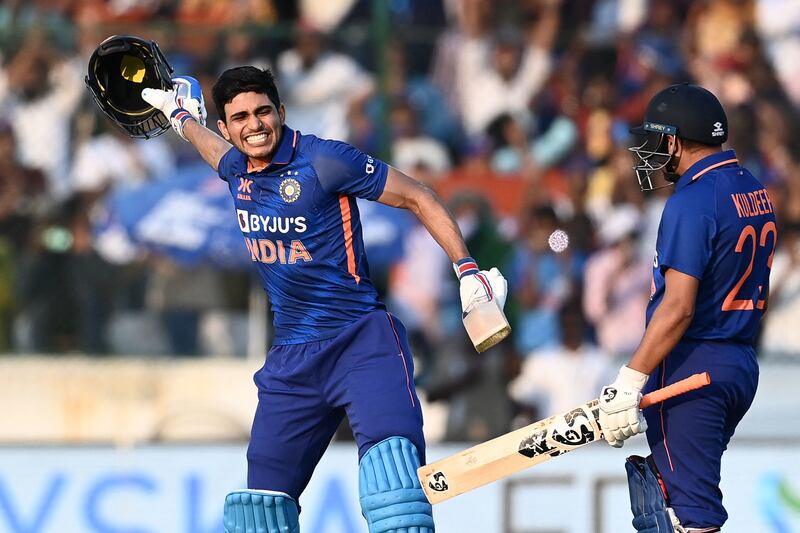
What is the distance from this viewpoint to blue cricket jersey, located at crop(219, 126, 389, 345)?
5.01m

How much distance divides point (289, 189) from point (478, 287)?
78 cm

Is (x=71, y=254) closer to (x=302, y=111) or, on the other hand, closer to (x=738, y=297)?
(x=302, y=111)

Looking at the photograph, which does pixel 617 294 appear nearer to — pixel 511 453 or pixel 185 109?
pixel 185 109

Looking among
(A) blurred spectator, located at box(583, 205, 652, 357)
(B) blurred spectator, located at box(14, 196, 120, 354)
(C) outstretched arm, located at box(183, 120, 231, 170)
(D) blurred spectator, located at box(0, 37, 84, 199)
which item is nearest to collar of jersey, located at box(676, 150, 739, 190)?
(C) outstretched arm, located at box(183, 120, 231, 170)

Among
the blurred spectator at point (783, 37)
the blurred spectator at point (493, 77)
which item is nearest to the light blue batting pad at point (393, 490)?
the blurred spectator at point (493, 77)

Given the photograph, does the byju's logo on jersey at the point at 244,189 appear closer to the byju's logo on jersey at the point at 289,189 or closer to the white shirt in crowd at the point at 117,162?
the byju's logo on jersey at the point at 289,189

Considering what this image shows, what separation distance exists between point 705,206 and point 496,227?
13.8 feet

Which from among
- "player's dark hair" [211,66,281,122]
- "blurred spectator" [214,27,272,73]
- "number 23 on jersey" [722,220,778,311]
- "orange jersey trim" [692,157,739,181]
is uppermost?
"blurred spectator" [214,27,272,73]

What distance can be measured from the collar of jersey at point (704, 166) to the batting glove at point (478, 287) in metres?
0.70

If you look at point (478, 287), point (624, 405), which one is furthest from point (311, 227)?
point (624, 405)

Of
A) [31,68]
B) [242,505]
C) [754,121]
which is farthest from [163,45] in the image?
[242,505]

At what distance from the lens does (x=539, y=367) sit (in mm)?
8539

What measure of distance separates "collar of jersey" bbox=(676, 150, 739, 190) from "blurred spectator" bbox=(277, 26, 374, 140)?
4517 millimetres

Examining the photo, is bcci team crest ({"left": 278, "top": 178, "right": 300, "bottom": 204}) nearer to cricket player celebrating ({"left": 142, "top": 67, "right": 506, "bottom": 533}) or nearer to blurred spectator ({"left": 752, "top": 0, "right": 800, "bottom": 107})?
cricket player celebrating ({"left": 142, "top": 67, "right": 506, "bottom": 533})
